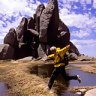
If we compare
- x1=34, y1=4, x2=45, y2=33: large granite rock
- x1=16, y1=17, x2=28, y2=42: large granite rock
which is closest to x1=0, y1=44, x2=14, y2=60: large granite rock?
x1=16, y1=17, x2=28, y2=42: large granite rock

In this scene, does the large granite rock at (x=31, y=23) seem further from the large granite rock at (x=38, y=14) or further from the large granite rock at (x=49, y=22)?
the large granite rock at (x=49, y=22)

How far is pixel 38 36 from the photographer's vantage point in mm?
55062

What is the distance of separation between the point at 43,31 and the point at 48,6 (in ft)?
20.5

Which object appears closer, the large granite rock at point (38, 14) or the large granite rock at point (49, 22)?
the large granite rock at point (49, 22)

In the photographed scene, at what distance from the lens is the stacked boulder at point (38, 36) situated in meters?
53.3

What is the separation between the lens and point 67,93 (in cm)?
1493

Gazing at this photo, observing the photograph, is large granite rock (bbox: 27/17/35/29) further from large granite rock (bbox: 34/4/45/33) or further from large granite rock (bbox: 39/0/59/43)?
large granite rock (bbox: 39/0/59/43)

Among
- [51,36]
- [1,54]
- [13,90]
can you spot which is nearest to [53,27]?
[51,36]

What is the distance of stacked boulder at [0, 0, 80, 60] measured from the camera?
53.3m

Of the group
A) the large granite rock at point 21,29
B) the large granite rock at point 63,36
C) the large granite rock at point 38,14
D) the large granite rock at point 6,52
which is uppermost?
the large granite rock at point 38,14

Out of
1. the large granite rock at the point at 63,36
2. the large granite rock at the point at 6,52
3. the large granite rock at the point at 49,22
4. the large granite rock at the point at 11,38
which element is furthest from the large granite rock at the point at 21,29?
the large granite rock at the point at 63,36

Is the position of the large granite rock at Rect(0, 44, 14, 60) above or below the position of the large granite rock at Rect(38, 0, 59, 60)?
below

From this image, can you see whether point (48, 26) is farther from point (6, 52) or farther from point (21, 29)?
point (6, 52)

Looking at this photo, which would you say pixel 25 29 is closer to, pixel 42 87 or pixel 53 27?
pixel 53 27
